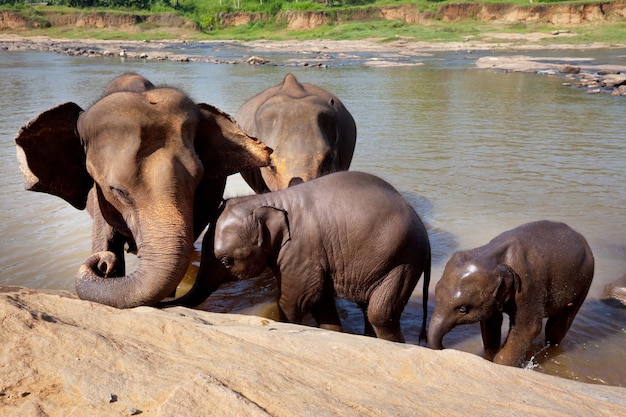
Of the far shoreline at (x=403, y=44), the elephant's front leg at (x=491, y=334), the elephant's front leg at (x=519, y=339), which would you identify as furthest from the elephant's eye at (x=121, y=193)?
the far shoreline at (x=403, y=44)

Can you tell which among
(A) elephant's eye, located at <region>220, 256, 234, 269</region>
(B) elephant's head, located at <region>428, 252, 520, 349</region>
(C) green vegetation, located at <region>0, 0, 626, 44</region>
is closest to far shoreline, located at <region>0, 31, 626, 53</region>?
(C) green vegetation, located at <region>0, 0, 626, 44</region>

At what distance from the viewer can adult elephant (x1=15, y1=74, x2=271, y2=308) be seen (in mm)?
4156

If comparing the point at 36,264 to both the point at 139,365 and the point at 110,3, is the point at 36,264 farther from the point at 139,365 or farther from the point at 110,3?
the point at 110,3

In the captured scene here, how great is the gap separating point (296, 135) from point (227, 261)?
2481 millimetres

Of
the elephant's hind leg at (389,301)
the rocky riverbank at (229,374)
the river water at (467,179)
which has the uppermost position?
the rocky riverbank at (229,374)

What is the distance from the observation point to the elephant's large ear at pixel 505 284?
14.8ft

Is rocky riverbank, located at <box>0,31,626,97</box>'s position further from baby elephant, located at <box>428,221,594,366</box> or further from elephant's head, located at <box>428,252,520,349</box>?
elephant's head, located at <box>428,252,520,349</box>

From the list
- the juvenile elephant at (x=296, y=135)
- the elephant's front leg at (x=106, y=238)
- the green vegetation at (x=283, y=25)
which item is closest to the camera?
the elephant's front leg at (x=106, y=238)

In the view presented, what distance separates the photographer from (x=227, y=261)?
4605 millimetres

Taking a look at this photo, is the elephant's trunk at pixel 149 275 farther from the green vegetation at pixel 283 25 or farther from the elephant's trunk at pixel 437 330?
the green vegetation at pixel 283 25

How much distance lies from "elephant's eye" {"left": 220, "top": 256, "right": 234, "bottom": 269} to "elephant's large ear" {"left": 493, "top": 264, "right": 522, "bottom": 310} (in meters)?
1.82

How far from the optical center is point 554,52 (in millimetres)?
39844

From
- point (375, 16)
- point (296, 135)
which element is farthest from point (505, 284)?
point (375, 16)

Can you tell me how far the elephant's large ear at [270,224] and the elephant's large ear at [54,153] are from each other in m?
1.56
